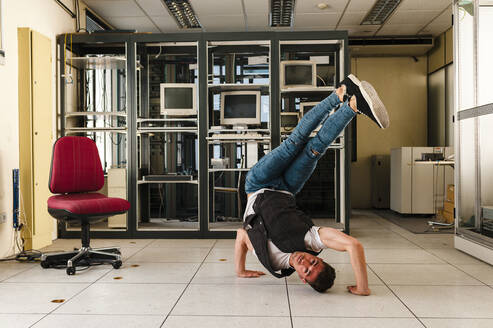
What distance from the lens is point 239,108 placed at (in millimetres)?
5070

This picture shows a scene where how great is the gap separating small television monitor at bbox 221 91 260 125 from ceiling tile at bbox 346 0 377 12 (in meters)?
2.13

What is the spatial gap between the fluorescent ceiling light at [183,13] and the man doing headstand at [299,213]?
375 cm

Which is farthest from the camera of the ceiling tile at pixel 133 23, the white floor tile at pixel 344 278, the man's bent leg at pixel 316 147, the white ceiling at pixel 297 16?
the ceiling tile at pixel 133 23

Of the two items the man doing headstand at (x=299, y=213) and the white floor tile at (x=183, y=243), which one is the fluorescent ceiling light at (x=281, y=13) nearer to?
the white floor tile at (x=183, y=243)

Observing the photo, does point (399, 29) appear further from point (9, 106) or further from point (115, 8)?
point (9, 106)

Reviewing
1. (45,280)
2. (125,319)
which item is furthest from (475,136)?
(45,280)

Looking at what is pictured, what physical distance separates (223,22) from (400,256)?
452 centimetres

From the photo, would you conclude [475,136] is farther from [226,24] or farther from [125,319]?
[226,24]

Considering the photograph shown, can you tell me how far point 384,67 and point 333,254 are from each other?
202 inches

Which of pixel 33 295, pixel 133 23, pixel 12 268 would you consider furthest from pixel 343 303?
pixel 133 23

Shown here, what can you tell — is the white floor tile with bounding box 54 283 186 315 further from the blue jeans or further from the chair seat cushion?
the blue jeans

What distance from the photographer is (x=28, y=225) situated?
4.09 m

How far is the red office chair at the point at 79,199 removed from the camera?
10.9ft

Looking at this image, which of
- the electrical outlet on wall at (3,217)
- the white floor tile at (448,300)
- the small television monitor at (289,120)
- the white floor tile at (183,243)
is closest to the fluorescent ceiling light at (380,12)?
the small television monitor at (289,120)
